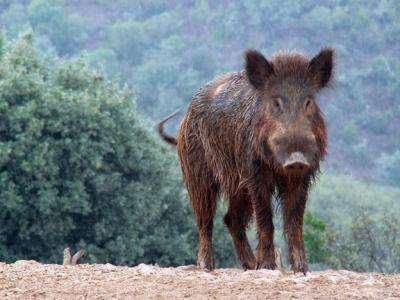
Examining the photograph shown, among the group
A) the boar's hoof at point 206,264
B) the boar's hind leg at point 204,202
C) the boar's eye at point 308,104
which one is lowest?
the boar's hoof at point 206,264

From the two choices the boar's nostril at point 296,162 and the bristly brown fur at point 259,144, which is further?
the bristly brown fur at point 259,144

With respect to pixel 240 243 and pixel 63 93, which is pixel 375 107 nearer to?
pixel 63 93

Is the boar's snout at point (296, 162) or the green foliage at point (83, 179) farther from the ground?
the green foliage at point (83, 179)

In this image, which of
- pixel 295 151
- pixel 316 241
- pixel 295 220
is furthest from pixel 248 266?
pixel 316 241

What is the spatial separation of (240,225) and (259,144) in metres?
1.56

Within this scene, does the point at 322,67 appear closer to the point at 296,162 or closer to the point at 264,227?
the point at 296,162

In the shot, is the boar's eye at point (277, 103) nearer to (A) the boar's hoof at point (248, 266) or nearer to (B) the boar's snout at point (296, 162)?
(B) the boar's snout at point (296, 162)

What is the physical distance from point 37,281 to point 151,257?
676 inches

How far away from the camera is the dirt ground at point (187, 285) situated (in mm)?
7973

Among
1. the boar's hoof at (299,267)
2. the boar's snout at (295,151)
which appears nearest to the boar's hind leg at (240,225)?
the boar's hoof at (299,267)

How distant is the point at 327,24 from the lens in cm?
5988

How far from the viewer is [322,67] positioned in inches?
406

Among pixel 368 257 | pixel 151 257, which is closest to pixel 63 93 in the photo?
pixel 151 257

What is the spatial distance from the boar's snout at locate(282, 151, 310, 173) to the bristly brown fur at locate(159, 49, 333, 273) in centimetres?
5
